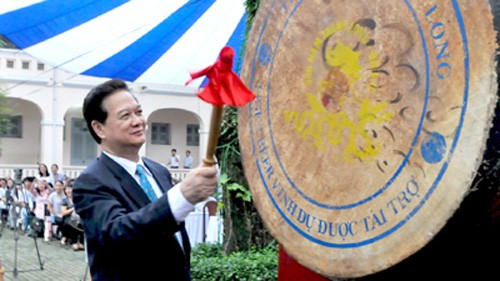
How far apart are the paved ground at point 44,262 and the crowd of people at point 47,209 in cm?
25

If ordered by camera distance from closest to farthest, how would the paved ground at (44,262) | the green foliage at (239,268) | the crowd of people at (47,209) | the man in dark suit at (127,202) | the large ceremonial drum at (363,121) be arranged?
the large ceremonial drum at (363,121) → the man in dark suit at (127,202) → the green foliage at (239,268) → the paved ground at (44,262) → the crowd of people at (47,209)

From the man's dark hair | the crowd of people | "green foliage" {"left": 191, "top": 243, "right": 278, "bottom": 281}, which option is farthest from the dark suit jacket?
the crowd of people

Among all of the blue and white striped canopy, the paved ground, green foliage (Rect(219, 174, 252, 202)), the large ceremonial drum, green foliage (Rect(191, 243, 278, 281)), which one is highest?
the blue and white striped canopy

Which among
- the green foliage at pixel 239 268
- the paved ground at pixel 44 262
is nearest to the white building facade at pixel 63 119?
the paved ground at pixel 44 262

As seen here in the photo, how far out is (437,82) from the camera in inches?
56.4

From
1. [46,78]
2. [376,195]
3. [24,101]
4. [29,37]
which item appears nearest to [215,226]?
[29,37]

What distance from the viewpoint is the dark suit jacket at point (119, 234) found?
1.74m

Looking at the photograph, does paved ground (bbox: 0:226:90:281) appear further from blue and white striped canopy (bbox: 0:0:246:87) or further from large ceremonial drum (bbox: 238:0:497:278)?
large ceremonial drum (bbox: 238:0:497:278)

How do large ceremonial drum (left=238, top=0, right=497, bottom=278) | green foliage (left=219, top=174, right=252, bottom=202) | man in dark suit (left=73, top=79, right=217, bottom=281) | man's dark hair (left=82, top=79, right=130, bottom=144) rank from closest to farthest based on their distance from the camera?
large ceremonial drum (left=238, top=0, right=497, bottom=278) → man in dark suit (left=73, top=79, right=217, bottom=281) → man's dark hair (left=82, top=79, right=130, bottom=144) → green foliage (left=219, top=174, right=252, bottom=202)

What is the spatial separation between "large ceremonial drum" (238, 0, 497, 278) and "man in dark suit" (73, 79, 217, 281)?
344mm

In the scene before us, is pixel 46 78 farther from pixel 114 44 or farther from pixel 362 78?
pixel 362 78

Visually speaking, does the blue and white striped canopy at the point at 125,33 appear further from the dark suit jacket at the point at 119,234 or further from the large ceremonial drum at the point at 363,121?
the large ceremonial drum at the point at 363,121

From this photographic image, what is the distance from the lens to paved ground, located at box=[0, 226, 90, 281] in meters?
8.41

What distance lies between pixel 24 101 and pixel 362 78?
22609mm
